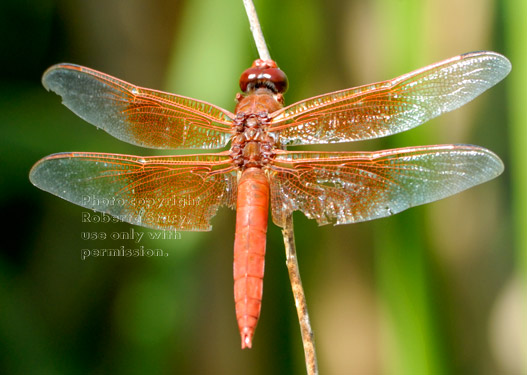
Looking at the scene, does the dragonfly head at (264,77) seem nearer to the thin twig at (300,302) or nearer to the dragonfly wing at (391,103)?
the dragonfly wing at (391,103)

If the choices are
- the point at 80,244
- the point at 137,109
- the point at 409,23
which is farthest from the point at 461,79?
the point at 80,244

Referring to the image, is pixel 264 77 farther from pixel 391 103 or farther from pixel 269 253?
pixel 269 253

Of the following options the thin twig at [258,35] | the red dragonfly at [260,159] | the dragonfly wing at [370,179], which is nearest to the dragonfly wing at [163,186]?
the red dragonfly at [260,159]

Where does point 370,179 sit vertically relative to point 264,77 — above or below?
below

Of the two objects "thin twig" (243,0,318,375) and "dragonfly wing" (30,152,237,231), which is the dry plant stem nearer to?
"thin twig" (243,0,318,375)

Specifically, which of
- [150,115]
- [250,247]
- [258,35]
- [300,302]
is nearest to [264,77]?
[258,35]

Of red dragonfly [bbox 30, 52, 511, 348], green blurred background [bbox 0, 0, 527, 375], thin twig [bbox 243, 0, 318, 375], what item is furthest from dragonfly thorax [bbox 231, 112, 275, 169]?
green blurred background [bbox 0, 0, 527, 375]

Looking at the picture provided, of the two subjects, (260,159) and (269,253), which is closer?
(260,159)
